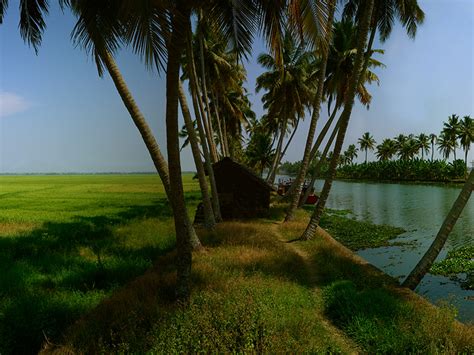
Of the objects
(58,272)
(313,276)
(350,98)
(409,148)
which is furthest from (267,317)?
(409,148)

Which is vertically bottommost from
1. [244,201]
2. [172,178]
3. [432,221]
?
[432,221]

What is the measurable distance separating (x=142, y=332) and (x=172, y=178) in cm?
253

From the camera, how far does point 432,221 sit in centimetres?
2086

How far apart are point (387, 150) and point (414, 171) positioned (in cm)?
2647

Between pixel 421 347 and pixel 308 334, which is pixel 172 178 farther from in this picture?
pixel 421 347

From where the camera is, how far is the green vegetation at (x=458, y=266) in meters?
9.76

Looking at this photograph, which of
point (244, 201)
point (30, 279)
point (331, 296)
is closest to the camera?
point (331, 296)

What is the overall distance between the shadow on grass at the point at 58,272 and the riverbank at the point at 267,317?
2.82 ft

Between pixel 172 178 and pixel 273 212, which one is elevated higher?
pixel 172 178

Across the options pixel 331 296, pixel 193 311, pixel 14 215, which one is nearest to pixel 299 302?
pixel 331 296

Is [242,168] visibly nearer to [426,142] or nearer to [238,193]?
[238,193]

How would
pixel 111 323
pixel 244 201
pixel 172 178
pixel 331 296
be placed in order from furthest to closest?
pixel 244 201, pixel 331 296, pixel 172 178, pixel 111 323

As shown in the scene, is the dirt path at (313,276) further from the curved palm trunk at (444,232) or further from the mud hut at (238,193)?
the mud hut at (238,193)

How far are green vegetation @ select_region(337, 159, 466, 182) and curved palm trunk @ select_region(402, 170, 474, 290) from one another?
65221 mm
